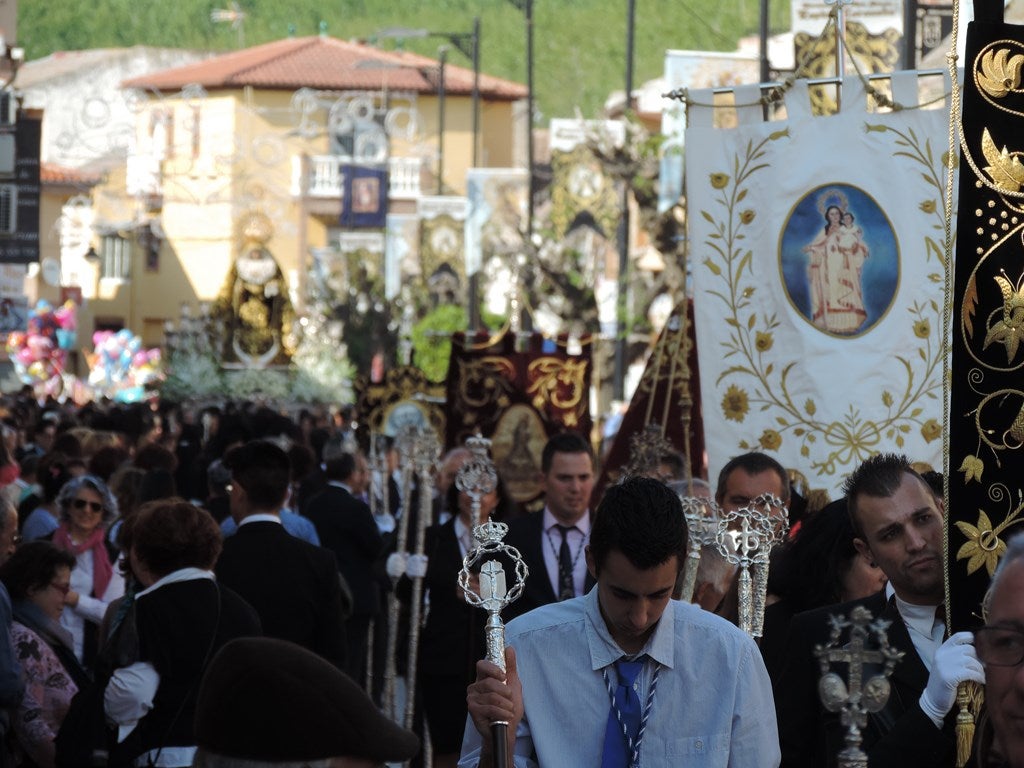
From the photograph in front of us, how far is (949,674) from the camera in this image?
3.84m

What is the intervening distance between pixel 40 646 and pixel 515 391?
798 centimetres

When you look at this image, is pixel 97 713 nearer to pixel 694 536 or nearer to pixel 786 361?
pixel 694 536

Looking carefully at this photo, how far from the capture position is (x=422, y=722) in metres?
11.0

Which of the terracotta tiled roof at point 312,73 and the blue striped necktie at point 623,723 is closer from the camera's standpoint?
the blue striped necktie at point 623,723

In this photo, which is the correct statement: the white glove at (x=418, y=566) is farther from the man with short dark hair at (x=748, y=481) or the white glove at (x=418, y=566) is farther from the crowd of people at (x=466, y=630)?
the man with short dark hair at (x=748, y=481)

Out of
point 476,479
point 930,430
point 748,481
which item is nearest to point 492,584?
point 748,481

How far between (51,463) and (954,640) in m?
10.1

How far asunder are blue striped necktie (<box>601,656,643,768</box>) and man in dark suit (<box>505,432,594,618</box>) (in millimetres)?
4185

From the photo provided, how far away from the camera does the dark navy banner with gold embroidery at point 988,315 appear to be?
448 cm

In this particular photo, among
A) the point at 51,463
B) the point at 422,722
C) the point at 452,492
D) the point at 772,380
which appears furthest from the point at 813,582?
the point at 51,463

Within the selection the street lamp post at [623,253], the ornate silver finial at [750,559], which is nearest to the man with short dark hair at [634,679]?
the ornate silver finial at [750,559]

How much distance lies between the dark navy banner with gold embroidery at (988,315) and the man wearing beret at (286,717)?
1.83 m

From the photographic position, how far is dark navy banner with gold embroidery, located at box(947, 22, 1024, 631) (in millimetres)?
4477

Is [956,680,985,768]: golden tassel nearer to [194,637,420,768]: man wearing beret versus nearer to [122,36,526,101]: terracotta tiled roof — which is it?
[194,637,420,768]: man wearing beret
